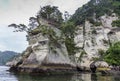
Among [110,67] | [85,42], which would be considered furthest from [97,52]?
[110,67]

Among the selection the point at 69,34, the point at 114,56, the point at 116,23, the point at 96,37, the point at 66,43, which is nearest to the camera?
the point at 114,56

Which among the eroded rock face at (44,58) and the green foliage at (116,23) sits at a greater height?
the green foliage at (116,23)

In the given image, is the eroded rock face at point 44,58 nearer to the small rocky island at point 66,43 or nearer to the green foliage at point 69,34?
the small rocky island at point 66,43

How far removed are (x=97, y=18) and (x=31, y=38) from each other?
1486 inches

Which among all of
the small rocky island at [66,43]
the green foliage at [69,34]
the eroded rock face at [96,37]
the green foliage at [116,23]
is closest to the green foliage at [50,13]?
the small rocky island at [66,43]

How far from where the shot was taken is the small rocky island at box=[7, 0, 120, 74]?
6594 centimetres

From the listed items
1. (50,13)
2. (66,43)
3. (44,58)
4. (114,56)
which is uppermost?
(50,13)

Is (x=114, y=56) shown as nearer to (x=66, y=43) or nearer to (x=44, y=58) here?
(x=66, y=43)

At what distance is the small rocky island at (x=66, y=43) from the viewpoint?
65.9 metres

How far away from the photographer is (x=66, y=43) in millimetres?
80188

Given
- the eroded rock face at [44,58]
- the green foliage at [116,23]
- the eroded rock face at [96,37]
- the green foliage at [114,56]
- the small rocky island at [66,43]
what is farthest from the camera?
the green foliage at [116,23]

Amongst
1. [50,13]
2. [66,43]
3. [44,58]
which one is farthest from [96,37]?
[44,58]

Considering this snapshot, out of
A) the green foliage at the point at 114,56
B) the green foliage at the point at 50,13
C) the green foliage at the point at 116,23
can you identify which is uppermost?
the green foliage at the point at 50,13

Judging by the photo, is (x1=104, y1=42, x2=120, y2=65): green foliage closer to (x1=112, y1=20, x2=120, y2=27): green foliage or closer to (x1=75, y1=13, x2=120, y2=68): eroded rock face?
(x1=75, y1=13, x2=120, y2=68): eroded rock face
